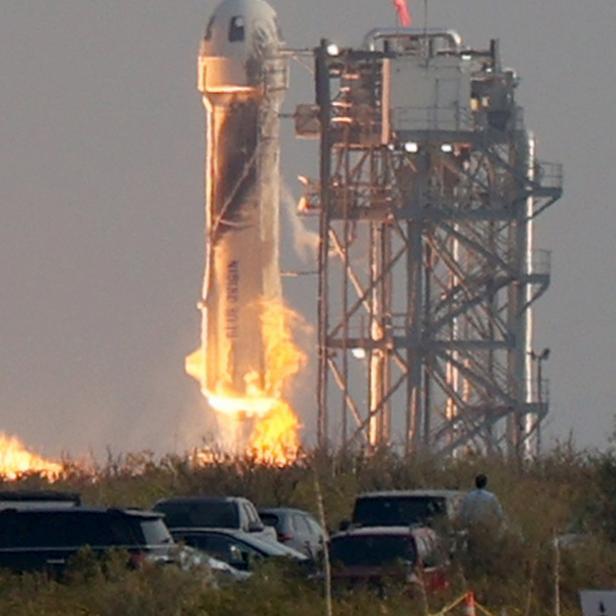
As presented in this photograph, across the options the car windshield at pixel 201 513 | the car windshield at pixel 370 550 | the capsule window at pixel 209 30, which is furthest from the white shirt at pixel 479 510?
the capsule window at pixel 209 30

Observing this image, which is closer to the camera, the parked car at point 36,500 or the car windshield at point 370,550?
the car windshield at point 370,550

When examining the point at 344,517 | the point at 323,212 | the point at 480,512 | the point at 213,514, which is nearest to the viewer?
the point at 480,512

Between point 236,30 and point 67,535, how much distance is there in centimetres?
3834

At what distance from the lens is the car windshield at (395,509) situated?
117 ft

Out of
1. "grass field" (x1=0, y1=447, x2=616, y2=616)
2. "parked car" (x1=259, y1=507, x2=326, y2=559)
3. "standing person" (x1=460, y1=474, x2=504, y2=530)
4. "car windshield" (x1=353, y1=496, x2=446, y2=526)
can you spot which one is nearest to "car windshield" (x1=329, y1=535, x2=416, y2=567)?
"grass field" (x1=0, y1=447, x2=616, y2=616)

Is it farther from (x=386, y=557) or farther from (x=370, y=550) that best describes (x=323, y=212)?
(x=386, y=557)

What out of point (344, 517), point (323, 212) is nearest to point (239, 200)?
point (323, 212)

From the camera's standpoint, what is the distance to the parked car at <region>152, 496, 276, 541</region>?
38.6 meters

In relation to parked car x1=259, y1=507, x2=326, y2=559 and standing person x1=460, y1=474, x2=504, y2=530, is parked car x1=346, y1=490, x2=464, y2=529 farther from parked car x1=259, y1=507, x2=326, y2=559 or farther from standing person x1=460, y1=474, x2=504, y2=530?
parked car x1=259, y1=507, x2=326, y2=559

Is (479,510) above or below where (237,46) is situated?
below

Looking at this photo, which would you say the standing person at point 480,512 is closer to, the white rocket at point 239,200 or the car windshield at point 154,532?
the car windshield at point 154,532

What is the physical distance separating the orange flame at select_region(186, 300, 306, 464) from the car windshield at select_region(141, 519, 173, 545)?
33.7 m

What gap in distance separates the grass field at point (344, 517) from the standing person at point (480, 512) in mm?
237

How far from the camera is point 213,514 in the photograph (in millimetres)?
39156
